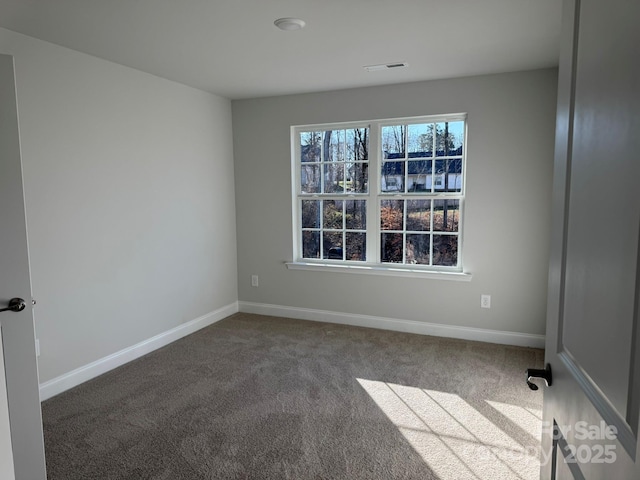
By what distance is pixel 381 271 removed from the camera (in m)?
4.34

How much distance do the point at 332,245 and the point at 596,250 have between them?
3835mm

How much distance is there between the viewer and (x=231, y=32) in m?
2.76

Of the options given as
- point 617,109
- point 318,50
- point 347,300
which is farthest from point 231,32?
point 347,300

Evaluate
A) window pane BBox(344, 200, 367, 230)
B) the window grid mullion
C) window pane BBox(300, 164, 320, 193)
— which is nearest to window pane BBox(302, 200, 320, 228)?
window pane BBox(300, 164, 320, 193)

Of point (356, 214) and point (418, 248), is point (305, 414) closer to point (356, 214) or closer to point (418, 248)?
point (418, 248)

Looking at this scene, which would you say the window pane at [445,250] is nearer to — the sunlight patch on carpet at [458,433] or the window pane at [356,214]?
the window pane at [356,214]

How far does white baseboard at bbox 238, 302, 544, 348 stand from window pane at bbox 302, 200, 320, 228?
94 centimetres

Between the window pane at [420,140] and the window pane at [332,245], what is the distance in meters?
1.15

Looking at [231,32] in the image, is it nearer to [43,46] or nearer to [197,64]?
[197,64]

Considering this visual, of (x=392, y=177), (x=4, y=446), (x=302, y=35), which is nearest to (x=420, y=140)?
(x=392, y=177)

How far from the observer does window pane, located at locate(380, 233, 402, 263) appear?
14.4 feet

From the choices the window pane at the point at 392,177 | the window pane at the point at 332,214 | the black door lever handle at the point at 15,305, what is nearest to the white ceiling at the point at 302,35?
the window pane at the point at 392,177

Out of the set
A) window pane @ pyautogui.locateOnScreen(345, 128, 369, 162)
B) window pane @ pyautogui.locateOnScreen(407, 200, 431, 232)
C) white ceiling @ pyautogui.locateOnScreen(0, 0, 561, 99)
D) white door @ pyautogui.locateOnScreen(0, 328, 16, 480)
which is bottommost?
white door @ pyautogui.locateOnScreen(0, 328, 16, 480)

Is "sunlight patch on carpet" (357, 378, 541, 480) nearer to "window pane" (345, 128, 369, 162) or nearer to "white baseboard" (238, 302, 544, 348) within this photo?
"white baseboard" (238, 302, 544, 348)
